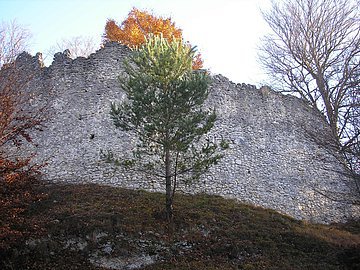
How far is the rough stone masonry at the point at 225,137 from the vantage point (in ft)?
50.4

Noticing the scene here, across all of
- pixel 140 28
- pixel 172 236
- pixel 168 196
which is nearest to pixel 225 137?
pixel 168 196

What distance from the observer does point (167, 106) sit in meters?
12.2

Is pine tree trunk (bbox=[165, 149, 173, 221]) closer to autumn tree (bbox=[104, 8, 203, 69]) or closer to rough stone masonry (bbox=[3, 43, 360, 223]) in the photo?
rough stone masonry (bbox=[3, 43, 360, 223])

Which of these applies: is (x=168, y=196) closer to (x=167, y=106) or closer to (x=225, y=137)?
(x=167, y=106)

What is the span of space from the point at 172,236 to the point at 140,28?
16650 mm

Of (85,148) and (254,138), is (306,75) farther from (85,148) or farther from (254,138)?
(85,148)

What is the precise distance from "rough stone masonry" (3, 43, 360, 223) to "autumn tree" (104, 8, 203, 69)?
7.87 meters

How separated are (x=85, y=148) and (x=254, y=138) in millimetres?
6581

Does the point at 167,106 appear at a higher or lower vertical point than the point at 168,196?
higher

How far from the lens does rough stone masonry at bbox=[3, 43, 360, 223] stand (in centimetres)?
1537

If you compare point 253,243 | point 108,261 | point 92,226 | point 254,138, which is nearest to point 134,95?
point 92,226

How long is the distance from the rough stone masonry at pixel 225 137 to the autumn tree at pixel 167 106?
294cm

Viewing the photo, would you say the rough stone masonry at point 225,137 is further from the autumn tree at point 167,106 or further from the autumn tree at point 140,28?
the autumn tree at point 140,28

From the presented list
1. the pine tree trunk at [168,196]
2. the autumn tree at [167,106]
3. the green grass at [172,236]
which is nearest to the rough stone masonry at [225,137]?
the green grass at [172,236]
